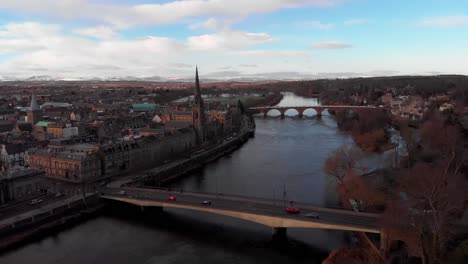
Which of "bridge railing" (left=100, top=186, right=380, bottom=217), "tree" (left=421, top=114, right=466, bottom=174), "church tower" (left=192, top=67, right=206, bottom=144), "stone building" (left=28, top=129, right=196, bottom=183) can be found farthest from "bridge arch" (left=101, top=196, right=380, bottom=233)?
"church tower" (left=192, top=67, right=206, bottom=144)

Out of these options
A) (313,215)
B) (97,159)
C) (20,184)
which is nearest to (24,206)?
(20,184)

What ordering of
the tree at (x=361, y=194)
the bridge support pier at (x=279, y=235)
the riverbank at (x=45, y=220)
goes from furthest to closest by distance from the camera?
the tree at (x=361, y=194)
the riverbank at (x=45, y=220)
the bridge support pier at (x=279, y=235)

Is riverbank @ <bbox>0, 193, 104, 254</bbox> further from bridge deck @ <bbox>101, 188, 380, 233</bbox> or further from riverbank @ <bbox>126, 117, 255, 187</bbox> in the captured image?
riverbank @ <bbox>126, 117, 255, 187</bbox>

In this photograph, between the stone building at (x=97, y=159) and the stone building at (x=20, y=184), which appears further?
the stone building at (x=97, y=159)

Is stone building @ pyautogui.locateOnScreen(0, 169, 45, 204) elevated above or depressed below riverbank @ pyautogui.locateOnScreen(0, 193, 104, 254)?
above

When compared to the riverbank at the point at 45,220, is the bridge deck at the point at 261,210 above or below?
above

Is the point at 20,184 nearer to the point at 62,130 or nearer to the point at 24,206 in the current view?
the point at 24,206

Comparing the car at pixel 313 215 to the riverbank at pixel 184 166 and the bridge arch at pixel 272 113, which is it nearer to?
the riverbank at pixel 184 166

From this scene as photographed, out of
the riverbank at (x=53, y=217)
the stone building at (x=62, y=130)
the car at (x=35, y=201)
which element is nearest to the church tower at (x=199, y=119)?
the stone building at (x=62, y=130)
